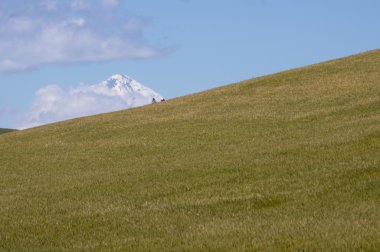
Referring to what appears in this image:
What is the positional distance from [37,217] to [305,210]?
7.80 meters

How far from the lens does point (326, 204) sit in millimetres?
18984

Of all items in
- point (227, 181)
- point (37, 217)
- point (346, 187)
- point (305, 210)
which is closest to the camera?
point (305, 210)

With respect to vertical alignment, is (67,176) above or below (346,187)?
above

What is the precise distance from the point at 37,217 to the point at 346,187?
844 centimetres

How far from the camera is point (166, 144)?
37.6 m

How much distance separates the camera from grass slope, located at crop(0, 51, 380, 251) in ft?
55.5

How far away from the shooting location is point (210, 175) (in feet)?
86.6

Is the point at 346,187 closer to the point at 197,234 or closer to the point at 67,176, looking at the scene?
the point at 197,234

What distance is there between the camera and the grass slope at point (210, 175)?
16922mm

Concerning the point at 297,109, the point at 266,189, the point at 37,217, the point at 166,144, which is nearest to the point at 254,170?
the point at 266,189

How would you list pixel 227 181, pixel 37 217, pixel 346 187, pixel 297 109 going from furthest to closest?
pixel 297 109 < pixel 227 181 < pixel 37 217 < pixel 346 187

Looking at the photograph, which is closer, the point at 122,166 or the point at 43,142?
the point at 122,166

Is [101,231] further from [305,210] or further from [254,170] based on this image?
[254,170]

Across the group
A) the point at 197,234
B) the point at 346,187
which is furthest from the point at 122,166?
the point at 197,234
